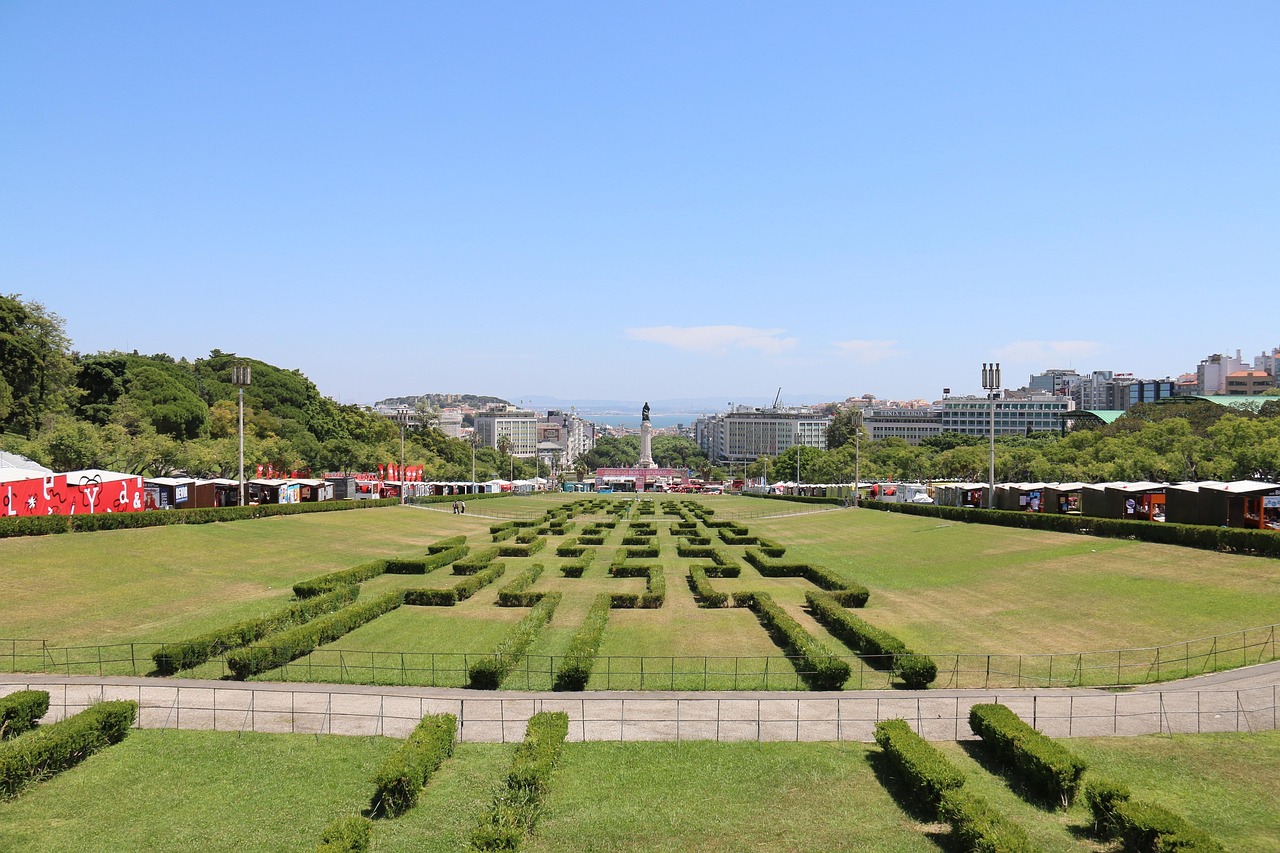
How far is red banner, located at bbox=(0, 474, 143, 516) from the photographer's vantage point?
44375 mm

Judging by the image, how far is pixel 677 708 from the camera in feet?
71.7

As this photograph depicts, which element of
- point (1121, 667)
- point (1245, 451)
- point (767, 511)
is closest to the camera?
point (1121, 667)

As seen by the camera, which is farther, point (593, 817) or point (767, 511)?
point (767, 511)

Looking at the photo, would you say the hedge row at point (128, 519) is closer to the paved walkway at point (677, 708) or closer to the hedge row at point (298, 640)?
the hedge row at point (298, 640)

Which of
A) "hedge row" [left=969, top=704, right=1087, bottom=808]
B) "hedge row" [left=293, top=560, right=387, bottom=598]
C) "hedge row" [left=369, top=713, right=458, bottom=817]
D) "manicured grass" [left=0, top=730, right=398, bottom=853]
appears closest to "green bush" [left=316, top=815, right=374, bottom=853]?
"manicured grass" [left=0, top=730, right=398, bottom=853]

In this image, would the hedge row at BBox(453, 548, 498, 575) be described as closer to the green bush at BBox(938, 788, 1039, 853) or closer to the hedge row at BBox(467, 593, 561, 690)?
the hedge row at BBox(467, 593, 561, 690)

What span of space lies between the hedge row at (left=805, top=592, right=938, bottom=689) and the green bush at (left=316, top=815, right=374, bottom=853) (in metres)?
16.4

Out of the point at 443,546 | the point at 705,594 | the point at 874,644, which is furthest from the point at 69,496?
the point at 874,644

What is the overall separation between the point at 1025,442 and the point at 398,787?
149 meters

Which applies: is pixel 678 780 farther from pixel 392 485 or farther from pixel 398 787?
pixel 392 485

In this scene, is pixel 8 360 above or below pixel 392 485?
above

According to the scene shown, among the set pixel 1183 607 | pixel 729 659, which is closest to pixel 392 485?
pixel 729 659

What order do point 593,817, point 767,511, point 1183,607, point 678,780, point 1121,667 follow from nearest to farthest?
point 593,817 → point 678,780 → point 1121,667 → point 1183,607 → point 767,511

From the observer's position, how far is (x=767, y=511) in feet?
299
